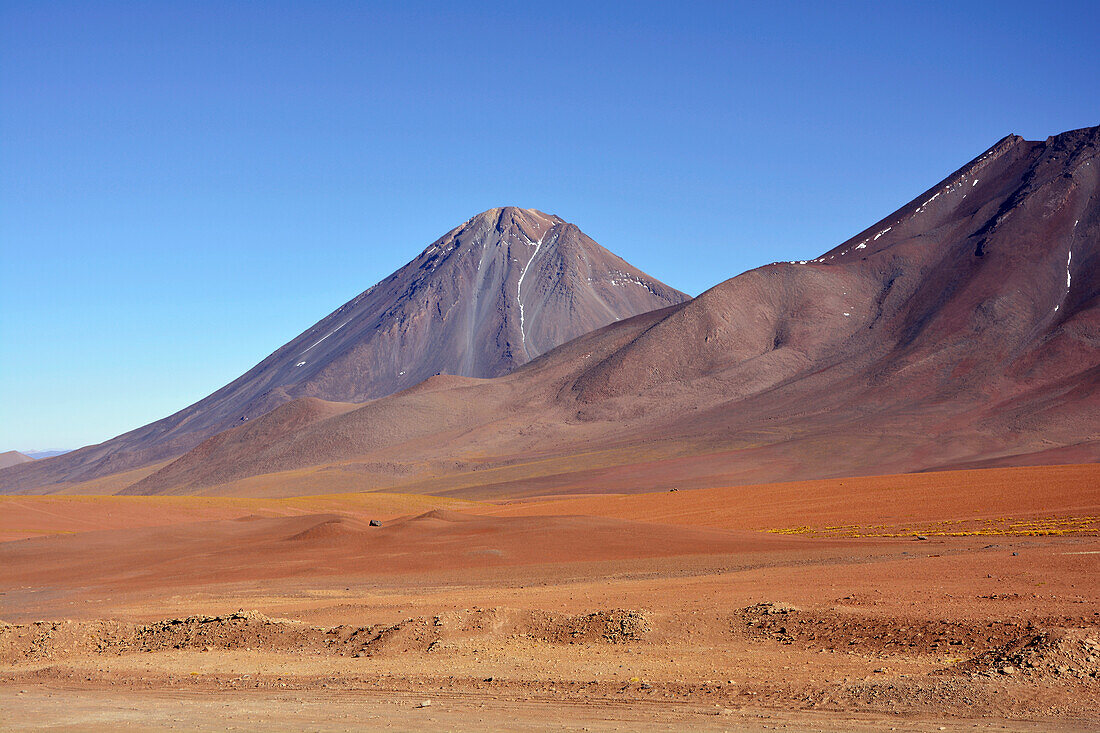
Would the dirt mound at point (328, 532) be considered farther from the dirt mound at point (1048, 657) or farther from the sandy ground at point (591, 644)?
the dirt mound at point (1048, 657)

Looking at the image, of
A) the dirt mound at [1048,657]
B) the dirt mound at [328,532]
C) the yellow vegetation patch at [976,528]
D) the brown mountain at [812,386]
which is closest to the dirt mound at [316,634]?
the dirt mound at [1048,657]

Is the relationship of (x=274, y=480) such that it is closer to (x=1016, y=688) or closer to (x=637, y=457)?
(x=637, y=457)

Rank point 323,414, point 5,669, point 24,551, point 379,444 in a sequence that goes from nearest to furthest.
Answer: point 5,669
point 24,551
point 379,444
point 323,414

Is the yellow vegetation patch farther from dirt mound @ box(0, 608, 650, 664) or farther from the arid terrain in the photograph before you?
dirt mound @ box(0, 608, 650, 664)

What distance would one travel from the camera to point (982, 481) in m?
55.7

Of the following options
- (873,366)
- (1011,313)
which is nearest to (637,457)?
(873,366)

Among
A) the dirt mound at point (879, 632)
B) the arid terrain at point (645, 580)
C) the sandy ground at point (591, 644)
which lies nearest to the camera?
the sandy ground at point (591, 644)

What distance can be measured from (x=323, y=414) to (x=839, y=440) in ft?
265

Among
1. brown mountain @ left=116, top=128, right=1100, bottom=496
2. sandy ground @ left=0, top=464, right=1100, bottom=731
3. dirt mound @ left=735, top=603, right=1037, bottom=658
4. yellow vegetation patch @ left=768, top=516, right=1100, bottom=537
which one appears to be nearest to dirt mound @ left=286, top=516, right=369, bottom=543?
sandy ground @ left=0, top=464, right=1100, bottom=731

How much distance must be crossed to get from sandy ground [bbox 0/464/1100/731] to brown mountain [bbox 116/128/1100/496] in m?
55.5

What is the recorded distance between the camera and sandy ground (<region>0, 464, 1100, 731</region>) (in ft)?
35.8

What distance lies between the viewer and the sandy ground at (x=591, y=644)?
10906 millimetres

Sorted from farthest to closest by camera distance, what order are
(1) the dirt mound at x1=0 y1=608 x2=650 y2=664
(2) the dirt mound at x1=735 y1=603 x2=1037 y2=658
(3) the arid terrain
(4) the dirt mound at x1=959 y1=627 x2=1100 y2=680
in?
(1) the dirt mound at x1=0 y1=608 x2=650 y2=664 → (2) the dirt mound at x1=735 y1=603 x2=1037 y2=658 → (3) the arid terrain → (4) the dirt mound at x1=959 y1=627 x2=1100 y2=680

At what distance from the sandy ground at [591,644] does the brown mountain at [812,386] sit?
182ft
